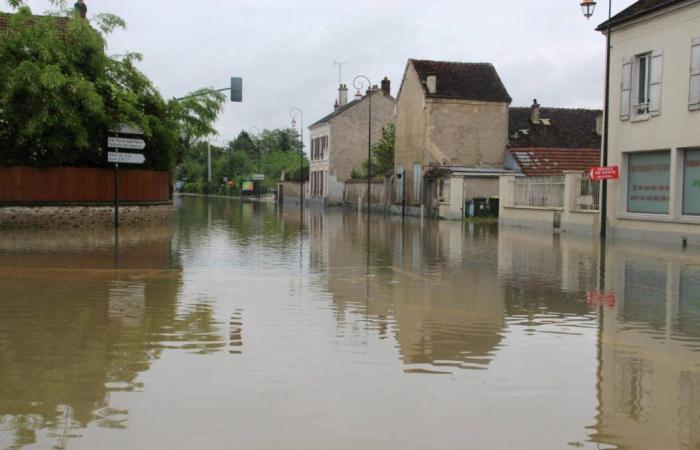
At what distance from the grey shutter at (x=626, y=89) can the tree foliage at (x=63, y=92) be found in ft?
51.3

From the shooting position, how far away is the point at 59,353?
265 inches

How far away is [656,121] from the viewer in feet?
72.7

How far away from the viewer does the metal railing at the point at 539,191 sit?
2830cm

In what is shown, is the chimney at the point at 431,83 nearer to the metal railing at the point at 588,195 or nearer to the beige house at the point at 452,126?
the beige house at the point at 452,126

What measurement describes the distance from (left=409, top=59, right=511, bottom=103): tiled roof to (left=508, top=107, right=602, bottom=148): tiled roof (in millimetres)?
2239

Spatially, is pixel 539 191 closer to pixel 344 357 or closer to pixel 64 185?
pixel 64 185

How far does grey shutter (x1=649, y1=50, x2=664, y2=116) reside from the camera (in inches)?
868

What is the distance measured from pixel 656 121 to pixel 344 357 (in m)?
18.5

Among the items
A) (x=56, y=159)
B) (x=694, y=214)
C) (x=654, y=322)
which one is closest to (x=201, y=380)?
(x=654, y=322)

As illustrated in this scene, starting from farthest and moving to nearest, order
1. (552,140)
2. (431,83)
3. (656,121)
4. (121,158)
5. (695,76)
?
(552,140), (431,83), (656,121), (695,76), (121,158)

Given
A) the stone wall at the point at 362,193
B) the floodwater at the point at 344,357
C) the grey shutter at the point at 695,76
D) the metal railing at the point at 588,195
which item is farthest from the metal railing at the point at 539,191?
the stone wall at the point at 362,193

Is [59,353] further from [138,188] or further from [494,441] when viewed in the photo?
[138,188]

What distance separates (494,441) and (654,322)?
16.7 feet

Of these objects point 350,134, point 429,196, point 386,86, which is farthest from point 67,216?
point 386,86
